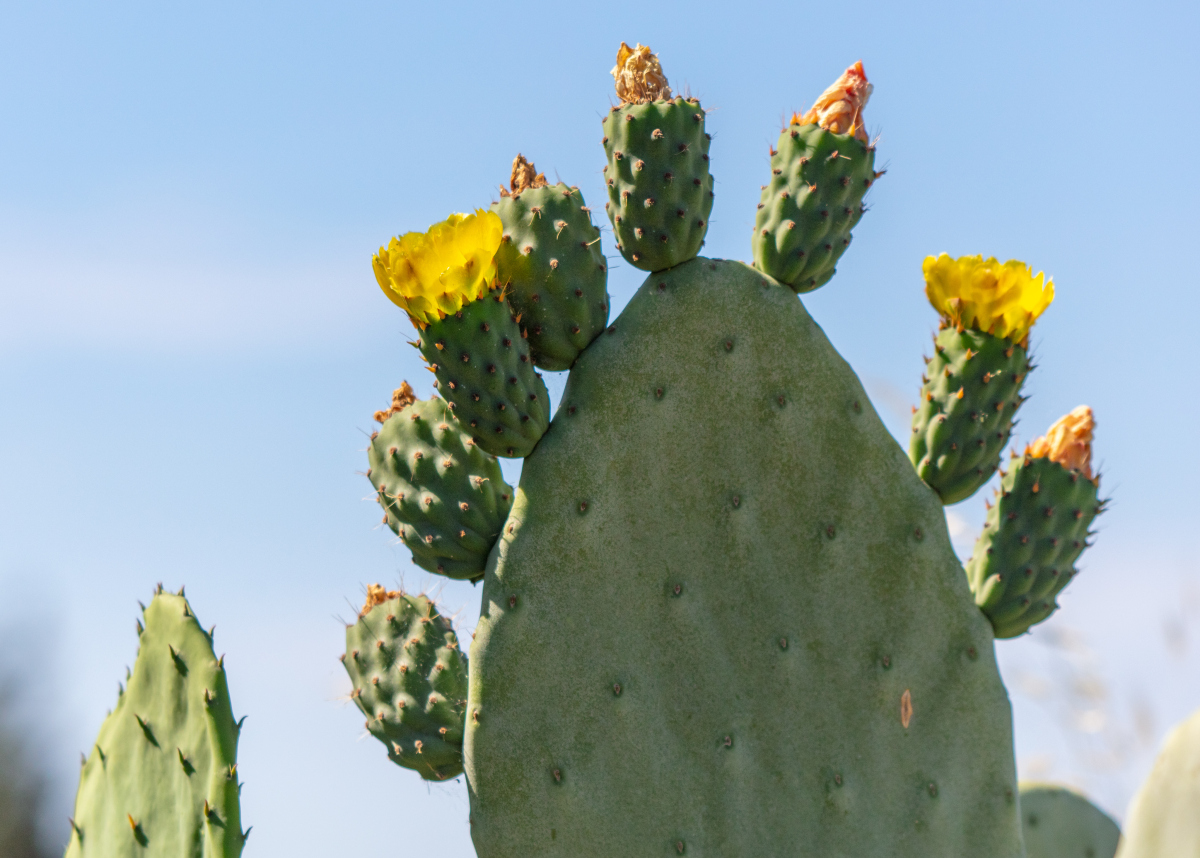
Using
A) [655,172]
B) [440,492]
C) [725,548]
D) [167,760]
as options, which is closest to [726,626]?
[725,548]

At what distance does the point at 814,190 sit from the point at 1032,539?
660mm

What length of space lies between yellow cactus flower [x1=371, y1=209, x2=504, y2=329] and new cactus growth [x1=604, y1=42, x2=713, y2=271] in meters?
0.22

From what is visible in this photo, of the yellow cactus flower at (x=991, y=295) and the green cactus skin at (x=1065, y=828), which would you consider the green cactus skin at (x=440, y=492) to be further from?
the green cactus skin at (x=1065, y=828)

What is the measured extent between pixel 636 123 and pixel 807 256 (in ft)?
1.14

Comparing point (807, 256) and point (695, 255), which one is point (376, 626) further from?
point (807, 256)

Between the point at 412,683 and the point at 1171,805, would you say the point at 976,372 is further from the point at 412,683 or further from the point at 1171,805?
the point at 412,683

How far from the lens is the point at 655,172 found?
1.77 metres

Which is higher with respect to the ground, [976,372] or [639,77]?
[639,77]

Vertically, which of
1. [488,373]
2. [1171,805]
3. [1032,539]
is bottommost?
[1171,805]

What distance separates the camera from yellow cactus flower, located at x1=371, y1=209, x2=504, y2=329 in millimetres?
1655

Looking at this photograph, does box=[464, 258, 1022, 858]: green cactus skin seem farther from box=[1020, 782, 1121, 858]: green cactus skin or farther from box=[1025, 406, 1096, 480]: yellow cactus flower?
box=[1020, 782, 1121, 858]: green cactus skin

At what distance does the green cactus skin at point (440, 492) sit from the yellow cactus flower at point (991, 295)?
0.80 metres

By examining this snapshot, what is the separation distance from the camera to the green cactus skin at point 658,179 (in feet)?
5.76

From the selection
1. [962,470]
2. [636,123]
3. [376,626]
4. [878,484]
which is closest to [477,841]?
[376,626]
